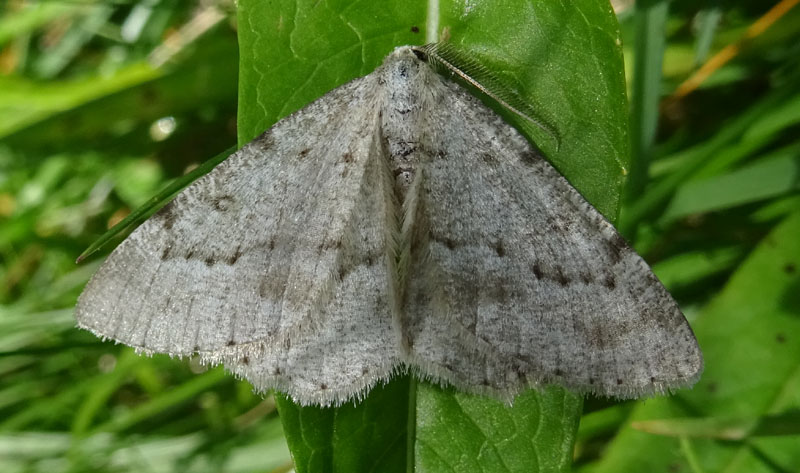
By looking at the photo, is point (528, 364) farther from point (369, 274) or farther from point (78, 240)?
point (78, 240)

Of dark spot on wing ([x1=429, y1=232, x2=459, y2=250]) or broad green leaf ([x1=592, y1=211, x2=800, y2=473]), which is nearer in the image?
dark spot on wing ([x1=429, y1=232, x2=459, y2=250])

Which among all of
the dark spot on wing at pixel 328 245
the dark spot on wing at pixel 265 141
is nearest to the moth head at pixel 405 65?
the dark spot on wing at pixel 265 141

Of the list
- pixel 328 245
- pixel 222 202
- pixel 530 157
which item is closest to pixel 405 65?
pixel 530 157

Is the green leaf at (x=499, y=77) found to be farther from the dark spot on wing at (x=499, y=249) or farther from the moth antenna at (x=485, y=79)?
the dark spot on wing at (x=499, y=249)

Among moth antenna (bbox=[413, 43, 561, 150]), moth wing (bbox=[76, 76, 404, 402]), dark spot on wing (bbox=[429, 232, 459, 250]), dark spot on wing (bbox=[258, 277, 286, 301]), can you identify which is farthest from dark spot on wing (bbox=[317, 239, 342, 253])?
→ moth antenna (bbox=[413, 43, 561, 150])

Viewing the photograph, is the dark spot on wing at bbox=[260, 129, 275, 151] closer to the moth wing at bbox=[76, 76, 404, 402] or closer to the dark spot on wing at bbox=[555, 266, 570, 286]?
the moth wing at bbox=[76, 76, 404, 402]

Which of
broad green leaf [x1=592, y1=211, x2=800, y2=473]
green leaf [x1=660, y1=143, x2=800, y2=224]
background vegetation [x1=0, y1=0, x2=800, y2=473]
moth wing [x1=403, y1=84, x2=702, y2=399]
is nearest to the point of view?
moth wing [x1=403, y1=84, x2=702, y2=399]

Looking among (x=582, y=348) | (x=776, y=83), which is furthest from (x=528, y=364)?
(x=776, y=83)
